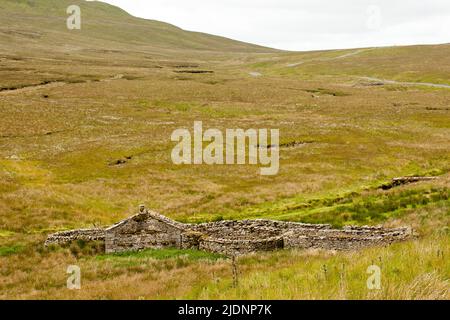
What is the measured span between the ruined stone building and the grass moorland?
1223 millimetres

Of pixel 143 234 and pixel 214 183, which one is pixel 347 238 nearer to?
pixel 143 234

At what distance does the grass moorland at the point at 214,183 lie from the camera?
441 inches

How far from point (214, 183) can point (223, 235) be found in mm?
23296

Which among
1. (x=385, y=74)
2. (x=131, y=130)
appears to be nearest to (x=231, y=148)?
(x=131, y=130)

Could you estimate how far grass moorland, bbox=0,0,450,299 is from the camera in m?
11.2

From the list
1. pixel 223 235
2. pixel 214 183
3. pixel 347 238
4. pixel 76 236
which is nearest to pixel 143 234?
pixel 76 236

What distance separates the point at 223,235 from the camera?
29.9 metres

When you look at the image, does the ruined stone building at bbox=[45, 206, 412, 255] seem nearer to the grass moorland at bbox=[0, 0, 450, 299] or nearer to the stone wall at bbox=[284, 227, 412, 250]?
the stone wall at bbox=[284, 227, 412, 250]

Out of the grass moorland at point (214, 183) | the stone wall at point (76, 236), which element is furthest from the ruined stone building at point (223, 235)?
the grass moorland at point (214, 183)

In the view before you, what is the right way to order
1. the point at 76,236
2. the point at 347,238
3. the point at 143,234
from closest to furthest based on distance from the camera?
the point at 347,238, the point at 143,234, the point at 76,236

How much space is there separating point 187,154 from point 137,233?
129ft

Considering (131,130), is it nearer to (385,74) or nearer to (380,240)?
(380,240)

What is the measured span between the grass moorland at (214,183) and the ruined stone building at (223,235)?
1.22m

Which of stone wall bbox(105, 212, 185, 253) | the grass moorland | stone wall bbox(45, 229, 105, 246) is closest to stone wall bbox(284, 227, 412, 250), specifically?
the grass moorland
